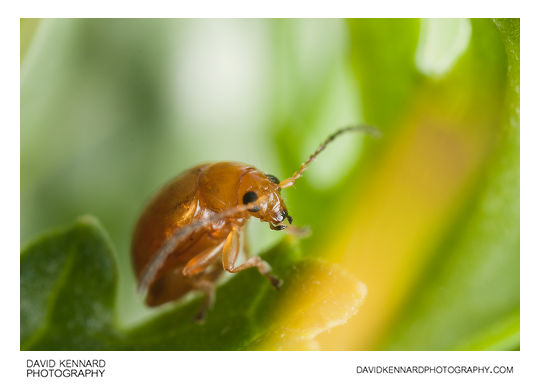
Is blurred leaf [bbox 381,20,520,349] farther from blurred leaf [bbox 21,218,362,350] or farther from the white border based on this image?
blurred leaf [bbox 21,218,362,350]

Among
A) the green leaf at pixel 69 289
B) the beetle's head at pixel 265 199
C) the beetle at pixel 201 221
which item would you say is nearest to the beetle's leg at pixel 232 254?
the beetle at pixel 201 221

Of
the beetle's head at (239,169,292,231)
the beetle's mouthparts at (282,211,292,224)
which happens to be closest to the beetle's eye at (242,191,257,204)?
the beetle's head at (239,169,292,231)
